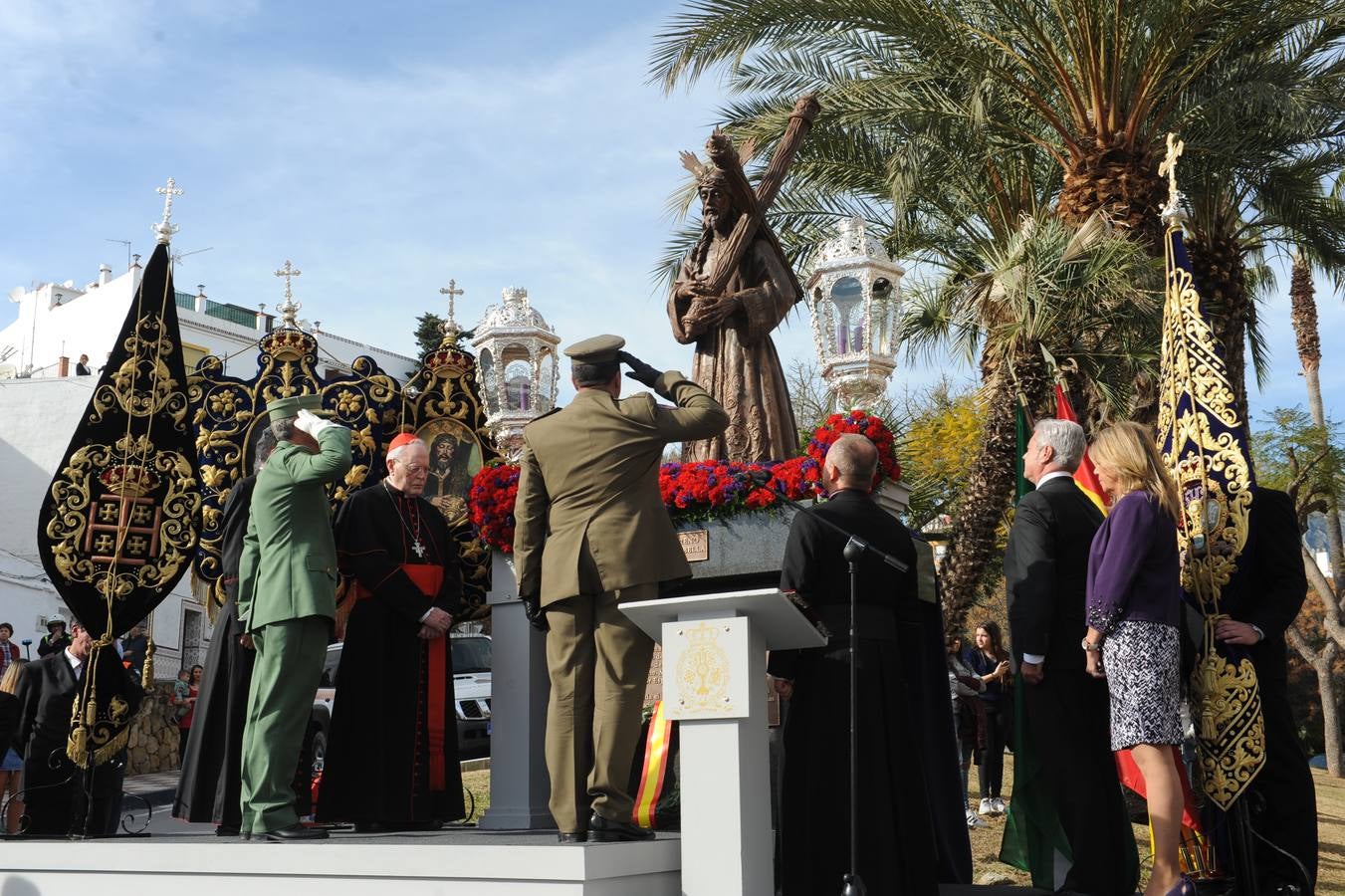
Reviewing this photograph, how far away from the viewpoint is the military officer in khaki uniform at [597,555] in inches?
223

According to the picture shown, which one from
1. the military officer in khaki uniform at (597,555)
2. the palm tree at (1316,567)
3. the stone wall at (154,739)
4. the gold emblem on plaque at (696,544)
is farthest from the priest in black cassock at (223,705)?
the palm tree at (1316,567)

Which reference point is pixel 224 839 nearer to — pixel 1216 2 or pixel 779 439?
pixel 779 439

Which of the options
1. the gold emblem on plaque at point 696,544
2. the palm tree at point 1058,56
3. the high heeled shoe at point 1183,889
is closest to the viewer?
the high heeled shoe at point 1183,889

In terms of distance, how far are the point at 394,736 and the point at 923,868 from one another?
316 cm

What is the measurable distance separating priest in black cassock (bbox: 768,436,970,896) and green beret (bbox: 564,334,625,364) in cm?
106

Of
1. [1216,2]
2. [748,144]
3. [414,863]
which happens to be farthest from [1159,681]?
[1216,2]

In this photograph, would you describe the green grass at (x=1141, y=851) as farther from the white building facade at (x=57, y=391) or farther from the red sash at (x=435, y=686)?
the white building facade at (x=57, y=391)

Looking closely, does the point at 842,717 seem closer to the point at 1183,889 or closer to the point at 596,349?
the point at 1183,889

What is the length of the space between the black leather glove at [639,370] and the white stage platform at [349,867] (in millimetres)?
1986

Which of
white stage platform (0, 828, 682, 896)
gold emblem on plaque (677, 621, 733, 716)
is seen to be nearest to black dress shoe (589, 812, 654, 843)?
white stage platform (0, 828, 682, 896)

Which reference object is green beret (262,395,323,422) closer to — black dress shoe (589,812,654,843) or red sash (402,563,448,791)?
red sash (402,563,448,791)

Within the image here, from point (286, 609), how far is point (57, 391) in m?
33.3

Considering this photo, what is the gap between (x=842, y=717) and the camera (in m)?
5.80

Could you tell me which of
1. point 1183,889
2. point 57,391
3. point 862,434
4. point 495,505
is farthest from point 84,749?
point 57,391
